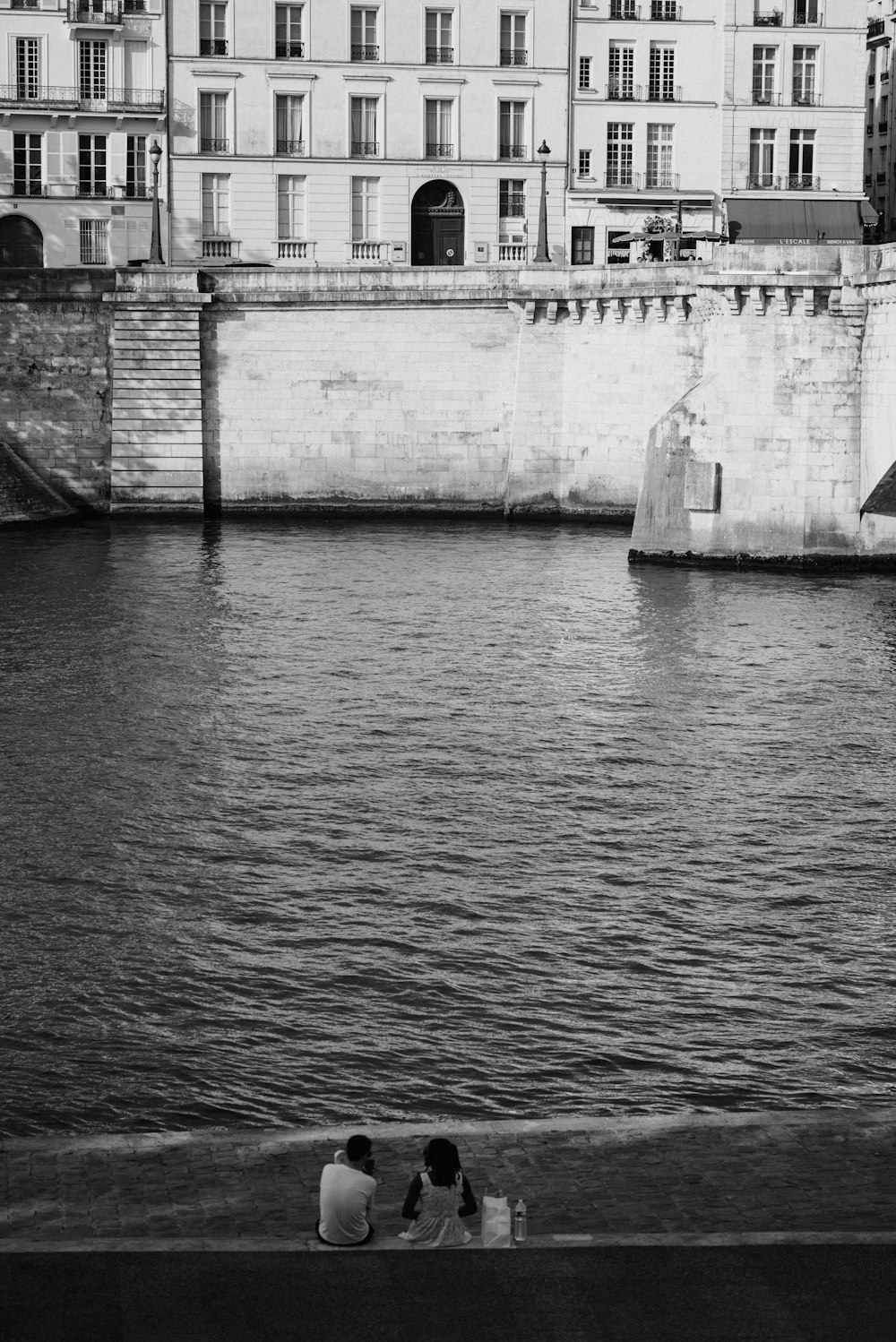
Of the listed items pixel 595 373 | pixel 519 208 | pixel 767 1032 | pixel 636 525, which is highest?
pixel 519 208

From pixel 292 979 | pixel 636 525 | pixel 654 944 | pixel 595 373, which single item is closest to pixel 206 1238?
pixel 292 979

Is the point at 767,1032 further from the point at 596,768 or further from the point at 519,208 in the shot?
the point at 519,208

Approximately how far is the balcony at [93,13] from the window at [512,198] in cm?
1585

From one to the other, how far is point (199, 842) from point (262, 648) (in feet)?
48.7

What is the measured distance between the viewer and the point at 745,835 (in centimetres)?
3183

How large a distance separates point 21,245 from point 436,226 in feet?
52.1

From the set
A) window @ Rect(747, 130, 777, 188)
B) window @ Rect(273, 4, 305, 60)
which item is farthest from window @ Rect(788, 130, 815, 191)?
window @ Rect(273, 4, 305, 60)

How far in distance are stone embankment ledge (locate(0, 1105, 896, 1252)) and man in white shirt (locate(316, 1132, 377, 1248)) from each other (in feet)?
0.62

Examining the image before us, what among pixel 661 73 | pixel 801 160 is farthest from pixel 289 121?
pixel 801 160

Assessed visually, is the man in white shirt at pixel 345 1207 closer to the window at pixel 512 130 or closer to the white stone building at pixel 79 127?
the white stone building at pixel 79 127

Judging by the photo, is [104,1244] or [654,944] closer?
[104,1244]

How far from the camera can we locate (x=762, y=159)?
257ft

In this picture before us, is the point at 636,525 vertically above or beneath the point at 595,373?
beneath

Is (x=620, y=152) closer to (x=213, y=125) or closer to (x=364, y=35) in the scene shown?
(x=364, y=35)
